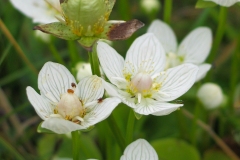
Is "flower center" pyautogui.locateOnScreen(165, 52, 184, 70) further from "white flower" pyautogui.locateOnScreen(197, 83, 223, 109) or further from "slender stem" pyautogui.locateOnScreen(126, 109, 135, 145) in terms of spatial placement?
"slender stem" pyautogui.locateOnScreen(126, 109, 135, 145)

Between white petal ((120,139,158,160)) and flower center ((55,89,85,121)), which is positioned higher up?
flower center ((55,89,85,121))

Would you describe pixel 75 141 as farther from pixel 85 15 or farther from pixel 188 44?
pixel 188 44

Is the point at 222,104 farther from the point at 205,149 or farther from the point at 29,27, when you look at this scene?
the point at 29,27

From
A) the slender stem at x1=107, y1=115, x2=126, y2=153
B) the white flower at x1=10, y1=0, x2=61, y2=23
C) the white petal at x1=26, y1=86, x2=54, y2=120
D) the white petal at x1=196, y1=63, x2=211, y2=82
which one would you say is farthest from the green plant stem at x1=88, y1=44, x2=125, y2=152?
the white flower at x1=10, y1=0, x2=61, y2=23

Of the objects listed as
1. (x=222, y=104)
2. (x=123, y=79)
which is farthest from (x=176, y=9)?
(x=123, y=79)

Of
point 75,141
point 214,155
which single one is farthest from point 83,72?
point 214,155
